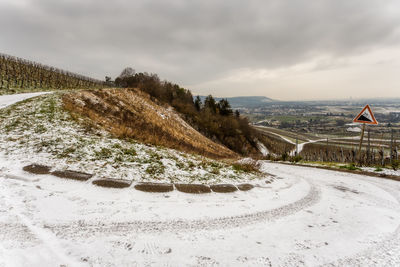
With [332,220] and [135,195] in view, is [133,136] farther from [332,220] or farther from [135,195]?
[332,220]

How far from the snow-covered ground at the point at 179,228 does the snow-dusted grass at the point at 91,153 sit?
2.91 feet

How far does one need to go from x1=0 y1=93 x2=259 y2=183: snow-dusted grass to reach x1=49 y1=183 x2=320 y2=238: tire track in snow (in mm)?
2248

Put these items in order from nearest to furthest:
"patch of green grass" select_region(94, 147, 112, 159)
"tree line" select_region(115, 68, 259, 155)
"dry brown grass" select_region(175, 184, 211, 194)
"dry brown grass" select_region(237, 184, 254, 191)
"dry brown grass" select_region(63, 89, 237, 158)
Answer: "dry brown grass" select_region(175, 184, 211, 194) < "dry brown grass" select_region(237, 184, 254, 191) < "patch of green grass" select_region(94, 147, 112, 159) < "dry brown grass" select_region(63, 89, 237, 158) < "tree line" select_region(115, 68, 259, 155)

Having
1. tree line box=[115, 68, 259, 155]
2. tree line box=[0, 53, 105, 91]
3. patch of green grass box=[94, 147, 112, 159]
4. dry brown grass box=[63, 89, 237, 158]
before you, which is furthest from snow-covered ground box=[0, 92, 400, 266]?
tree line box=[115, 68, 259, 155]

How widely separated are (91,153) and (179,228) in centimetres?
512

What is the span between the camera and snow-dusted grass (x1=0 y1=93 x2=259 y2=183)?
6129 millimetres

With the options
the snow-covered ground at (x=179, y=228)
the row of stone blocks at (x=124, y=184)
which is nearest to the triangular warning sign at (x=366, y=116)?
the snow-covered ground at (x=179, y=228)

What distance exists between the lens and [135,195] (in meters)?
4.90

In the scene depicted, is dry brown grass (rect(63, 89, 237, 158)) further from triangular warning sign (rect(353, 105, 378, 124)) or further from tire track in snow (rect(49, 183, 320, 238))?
triangular warning sign (rect(353, 105, 378, 124))

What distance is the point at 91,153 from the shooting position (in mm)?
6863

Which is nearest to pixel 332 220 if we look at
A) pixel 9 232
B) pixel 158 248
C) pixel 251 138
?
pixel 158 248

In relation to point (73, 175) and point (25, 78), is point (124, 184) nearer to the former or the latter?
point (73, 175)

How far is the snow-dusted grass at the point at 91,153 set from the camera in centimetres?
613

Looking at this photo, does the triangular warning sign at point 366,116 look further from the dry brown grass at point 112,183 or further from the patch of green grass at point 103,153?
the patch of green grass at point 103,153
